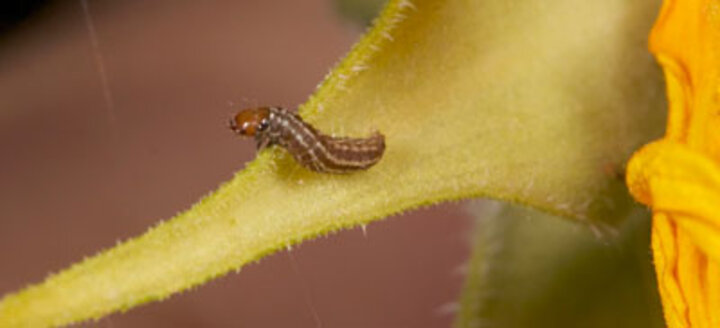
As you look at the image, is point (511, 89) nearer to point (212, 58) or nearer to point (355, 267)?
point (355, 267)

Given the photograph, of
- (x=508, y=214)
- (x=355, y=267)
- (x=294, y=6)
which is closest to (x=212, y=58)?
(x=294, y=6)

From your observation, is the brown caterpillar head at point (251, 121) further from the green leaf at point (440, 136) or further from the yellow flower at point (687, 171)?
the yellow flower at point (687, 171)

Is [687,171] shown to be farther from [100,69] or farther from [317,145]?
[100,69]

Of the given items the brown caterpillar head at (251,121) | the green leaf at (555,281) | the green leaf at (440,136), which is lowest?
the green leaf at (555,281)

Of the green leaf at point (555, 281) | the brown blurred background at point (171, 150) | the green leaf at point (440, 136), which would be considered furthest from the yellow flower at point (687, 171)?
the brown blurred background at point (171, 150)

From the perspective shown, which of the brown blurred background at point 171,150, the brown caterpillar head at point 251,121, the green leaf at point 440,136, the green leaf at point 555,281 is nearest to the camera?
the green leaf at point 440,136
